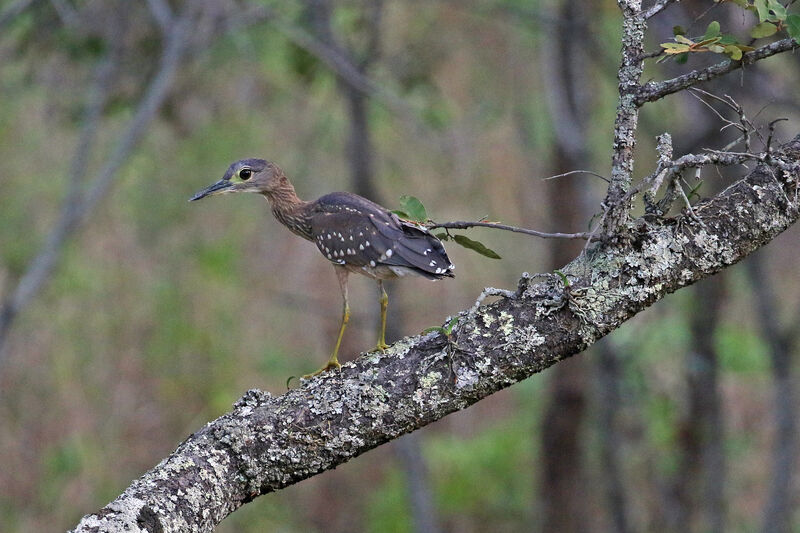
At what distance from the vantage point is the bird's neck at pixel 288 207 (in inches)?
148

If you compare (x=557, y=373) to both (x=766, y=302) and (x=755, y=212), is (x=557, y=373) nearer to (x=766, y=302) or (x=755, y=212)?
(x=766, y=302)

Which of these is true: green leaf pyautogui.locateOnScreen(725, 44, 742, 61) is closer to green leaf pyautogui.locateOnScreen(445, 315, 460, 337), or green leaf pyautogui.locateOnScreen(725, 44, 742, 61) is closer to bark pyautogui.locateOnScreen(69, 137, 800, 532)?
bark pyautogui.locateOnScreen(69, 137, 800, 532)

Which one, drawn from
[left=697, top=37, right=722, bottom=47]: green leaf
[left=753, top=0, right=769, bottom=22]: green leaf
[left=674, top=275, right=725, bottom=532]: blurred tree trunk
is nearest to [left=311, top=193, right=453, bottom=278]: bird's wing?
[left=697, top=37, right=722, bottom=47]: green leaf

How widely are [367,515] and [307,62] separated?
482cm

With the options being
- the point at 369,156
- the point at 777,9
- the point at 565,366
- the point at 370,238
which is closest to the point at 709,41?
the point at 777,9

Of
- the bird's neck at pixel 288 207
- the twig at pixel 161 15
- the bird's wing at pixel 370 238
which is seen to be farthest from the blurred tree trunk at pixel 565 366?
the bird's wing at pixel 370 238

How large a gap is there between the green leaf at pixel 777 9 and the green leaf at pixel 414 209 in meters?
0.97

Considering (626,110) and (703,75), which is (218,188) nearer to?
(626,110)

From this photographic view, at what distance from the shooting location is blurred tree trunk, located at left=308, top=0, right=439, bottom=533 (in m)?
6.92

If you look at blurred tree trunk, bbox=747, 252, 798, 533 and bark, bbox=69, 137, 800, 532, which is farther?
blurred tree trunk, bbox=747, 252, 798, 533

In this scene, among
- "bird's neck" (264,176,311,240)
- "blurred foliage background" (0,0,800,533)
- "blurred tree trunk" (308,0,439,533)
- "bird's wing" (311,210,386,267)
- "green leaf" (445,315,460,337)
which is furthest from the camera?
"blurred foliage background" (0,0,800,533)

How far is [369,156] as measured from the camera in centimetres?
745

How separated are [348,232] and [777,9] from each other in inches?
69.0

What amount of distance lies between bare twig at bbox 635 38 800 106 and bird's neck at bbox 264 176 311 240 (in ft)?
5.92
